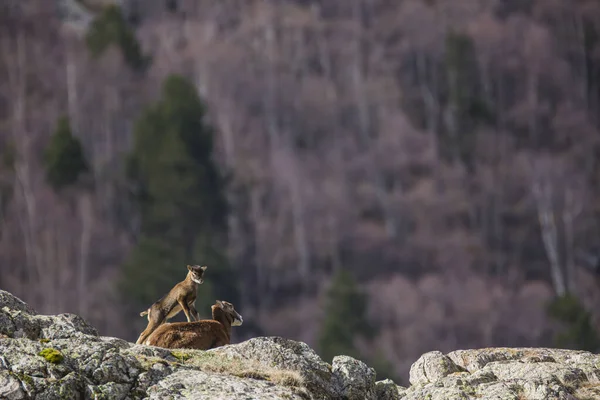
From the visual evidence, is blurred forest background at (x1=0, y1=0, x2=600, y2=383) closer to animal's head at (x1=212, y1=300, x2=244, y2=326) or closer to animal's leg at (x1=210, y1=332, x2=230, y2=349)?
animal's head at (x1=212, y1=300, x2=244, y2=326)

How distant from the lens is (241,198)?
144 meters

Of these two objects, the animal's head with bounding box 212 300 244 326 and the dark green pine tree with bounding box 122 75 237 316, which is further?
the dark green pine tree with bounding box 122 75 237 316

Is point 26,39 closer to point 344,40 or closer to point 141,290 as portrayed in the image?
point 344,40

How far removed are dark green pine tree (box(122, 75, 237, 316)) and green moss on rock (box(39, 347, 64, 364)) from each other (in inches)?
3785

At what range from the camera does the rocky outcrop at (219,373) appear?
52.6 ft

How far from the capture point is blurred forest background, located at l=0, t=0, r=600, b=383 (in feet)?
400

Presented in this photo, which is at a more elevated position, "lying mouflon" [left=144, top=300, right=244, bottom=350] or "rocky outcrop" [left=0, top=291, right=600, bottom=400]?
"lying mouflon" [left=144, top=300, right=244, bottom=350]

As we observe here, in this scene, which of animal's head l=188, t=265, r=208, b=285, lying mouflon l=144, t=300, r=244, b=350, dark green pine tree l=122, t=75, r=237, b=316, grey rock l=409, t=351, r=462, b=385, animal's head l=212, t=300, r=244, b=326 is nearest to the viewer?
lying mouflon l=144, t=300, r=244, b=350

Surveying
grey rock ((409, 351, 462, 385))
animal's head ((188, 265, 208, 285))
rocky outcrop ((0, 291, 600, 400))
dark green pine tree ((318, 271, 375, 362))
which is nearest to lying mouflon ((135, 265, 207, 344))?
animal's head ((188, 265, 208, 285))

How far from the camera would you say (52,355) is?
16203 mm

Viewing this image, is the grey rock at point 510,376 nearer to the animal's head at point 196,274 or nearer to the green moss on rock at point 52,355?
the green moss on rock at point 52,355

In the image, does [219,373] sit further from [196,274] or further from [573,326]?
[573,326]

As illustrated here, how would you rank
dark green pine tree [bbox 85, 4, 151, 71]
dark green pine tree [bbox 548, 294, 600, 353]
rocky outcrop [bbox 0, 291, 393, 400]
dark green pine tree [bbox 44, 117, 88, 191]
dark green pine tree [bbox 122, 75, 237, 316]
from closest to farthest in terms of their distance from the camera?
rocky outcrop [bbox 0, 291, 393, 400], dark green pine tree [bbox 548, 294, 600, 353], dark green pine tree [bbox 122, 75, 237, 316], dark green pine tree [bbox 44, 117, 88, 191], dark green pine tree [bbox 85, 4, 151, 71]

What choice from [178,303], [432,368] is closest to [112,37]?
[178,303]
